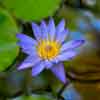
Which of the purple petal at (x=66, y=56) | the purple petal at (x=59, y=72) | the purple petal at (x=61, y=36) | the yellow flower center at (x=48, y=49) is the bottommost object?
the purple petal at (x=59, y=72)

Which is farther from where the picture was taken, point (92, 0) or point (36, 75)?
point (92, 0)

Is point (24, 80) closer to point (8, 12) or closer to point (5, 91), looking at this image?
point (5, 91)

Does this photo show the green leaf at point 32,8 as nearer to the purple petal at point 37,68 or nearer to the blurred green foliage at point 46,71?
the blurred green foliage at point 46,71

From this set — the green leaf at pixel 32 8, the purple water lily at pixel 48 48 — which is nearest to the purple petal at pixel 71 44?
the purple water lily at pixel 48 48

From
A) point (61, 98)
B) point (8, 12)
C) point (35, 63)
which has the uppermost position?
point (8, 12)

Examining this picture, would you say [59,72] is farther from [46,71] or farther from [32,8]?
[32,8]

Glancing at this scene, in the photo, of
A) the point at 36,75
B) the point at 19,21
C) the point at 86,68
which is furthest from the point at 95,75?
the point at 19,21
